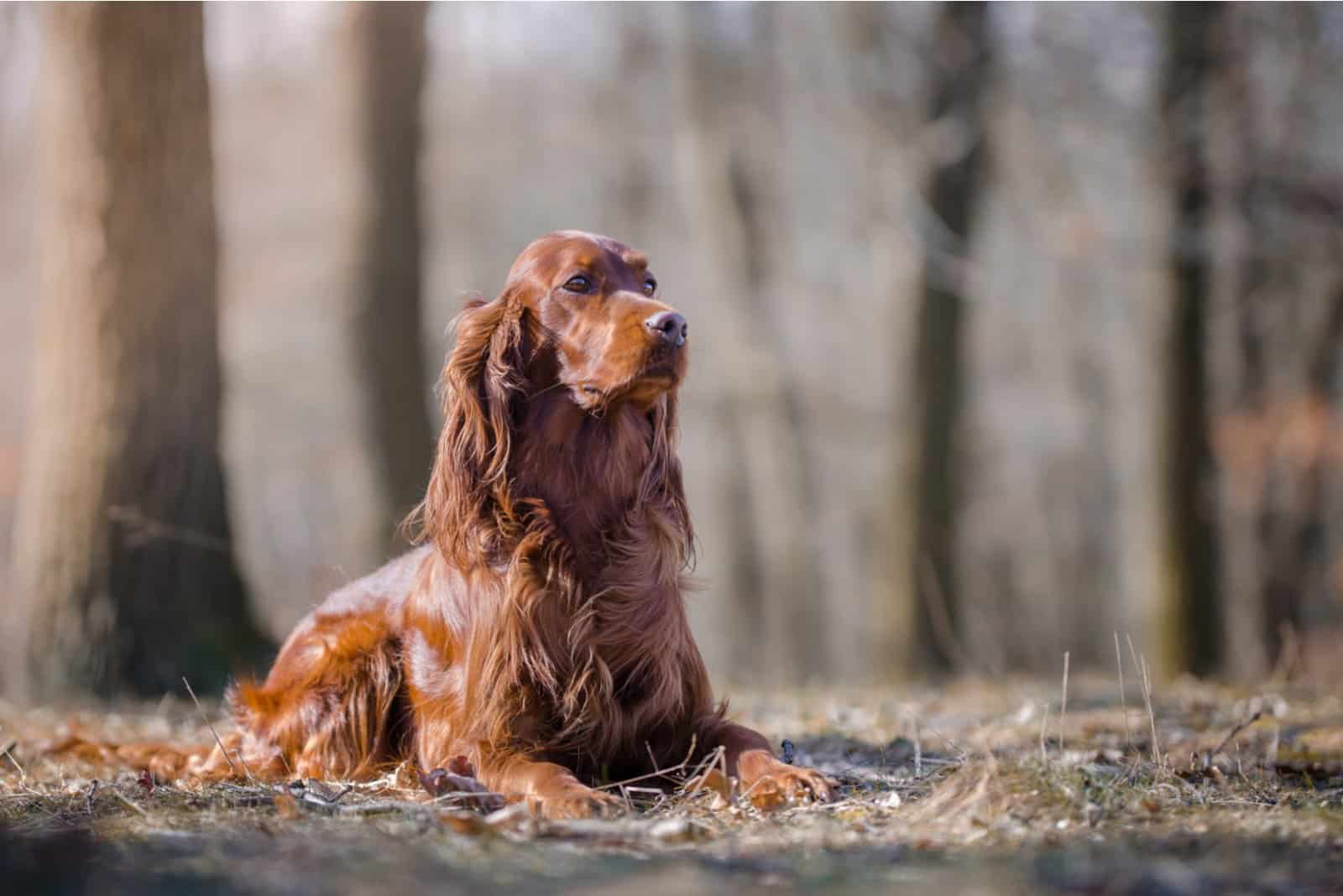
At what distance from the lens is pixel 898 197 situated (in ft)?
40.3

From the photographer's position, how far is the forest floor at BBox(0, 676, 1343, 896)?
2570mm

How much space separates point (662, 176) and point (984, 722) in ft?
53.2

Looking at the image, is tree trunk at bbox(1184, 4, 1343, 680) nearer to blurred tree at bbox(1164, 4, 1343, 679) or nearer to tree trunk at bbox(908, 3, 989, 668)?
blurred tree at bbox(1164, 4, 1343, 679)

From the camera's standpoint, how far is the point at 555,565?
3.95 meters

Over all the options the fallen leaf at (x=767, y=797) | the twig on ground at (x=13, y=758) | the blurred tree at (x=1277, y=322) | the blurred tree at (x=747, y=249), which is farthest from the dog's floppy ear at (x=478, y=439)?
the blurred tree at (x=747, y=249)

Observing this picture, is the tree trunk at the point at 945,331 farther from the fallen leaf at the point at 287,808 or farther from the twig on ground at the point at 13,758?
the fallen leaf at the point at 287,808

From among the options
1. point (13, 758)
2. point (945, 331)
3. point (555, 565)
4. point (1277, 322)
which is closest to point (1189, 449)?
point (945, 331)

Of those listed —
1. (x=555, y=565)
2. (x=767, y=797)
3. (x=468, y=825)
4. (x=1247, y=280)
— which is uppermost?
(x=1247, y=280)

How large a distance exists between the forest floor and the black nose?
1.19 m

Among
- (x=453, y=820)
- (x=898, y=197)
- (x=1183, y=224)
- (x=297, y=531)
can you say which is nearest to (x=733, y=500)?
(x=297, y=531)

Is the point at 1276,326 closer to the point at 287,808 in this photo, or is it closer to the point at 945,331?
the point at 945,331

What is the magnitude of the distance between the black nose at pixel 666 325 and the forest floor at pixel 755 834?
1189 mm

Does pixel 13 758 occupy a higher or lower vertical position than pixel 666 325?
lower

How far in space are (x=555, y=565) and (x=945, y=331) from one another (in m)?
8.06
